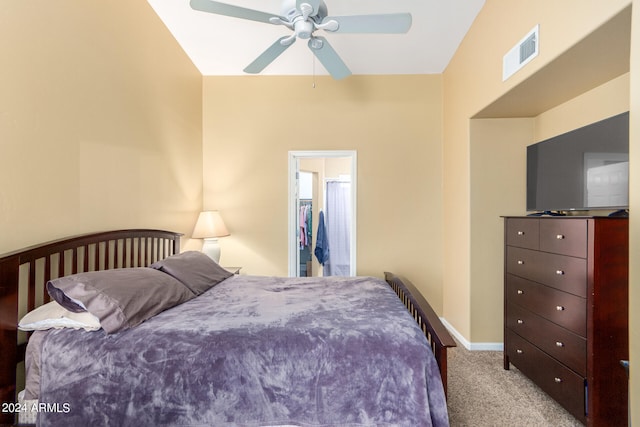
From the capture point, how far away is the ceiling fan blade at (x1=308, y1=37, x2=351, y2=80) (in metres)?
2.09

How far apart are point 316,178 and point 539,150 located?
127 inches

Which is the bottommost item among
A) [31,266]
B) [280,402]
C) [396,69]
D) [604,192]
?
[280,402]

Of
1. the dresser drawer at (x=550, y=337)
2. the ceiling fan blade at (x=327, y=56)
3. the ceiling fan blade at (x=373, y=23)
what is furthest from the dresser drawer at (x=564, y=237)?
the ceiling fan blade at (x=327, y=56)

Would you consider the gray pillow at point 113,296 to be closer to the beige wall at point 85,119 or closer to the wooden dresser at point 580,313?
the beige wall at point 85,119

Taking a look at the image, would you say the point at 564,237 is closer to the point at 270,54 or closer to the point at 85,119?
the point at 270,54

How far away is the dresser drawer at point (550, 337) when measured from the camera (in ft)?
5.48

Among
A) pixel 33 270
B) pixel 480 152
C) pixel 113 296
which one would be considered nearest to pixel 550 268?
pixel 480 152

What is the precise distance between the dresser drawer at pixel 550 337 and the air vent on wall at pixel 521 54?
66.1 inches

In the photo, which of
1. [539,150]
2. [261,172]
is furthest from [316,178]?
[539,150]

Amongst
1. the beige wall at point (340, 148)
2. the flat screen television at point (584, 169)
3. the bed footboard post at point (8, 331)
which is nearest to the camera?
the bed footboard post at point (8, 331)

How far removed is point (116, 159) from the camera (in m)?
2.09

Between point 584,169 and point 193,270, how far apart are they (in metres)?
2.75

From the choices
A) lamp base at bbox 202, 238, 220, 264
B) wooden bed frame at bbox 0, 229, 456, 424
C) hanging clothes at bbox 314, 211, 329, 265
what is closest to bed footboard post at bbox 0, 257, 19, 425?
wooden bed frame at bbox 0, 229, 456, 424

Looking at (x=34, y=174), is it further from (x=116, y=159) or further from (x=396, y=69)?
(x=396, y=69)
